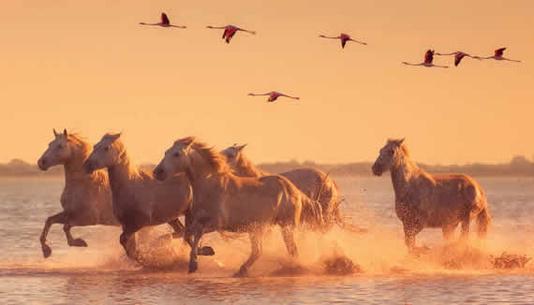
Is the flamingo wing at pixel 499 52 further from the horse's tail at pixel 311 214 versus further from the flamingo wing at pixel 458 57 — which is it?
the horse's tail at pixel 311 214

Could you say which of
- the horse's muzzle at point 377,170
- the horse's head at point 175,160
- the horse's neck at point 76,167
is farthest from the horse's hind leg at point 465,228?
the horse's neck at point 76,167

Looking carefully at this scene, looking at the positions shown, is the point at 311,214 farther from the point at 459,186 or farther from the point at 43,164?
the point at 43,164

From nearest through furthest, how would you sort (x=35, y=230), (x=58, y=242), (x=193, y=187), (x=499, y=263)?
(x=193, y=187)
(x=499, y=263)
(x=58, y=242)
(x=35, y=230)

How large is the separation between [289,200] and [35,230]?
67.9 ft

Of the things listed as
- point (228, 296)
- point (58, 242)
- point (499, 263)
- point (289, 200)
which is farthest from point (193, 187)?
point (58, 242)

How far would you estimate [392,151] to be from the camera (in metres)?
23.4

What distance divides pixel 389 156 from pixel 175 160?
12.8 feet

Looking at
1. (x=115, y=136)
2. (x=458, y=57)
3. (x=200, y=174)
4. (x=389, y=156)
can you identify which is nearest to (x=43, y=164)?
(x=115, y=136)

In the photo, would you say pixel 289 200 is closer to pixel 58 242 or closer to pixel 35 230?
pixel 58 242

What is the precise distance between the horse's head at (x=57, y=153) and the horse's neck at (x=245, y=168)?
284 centimetres

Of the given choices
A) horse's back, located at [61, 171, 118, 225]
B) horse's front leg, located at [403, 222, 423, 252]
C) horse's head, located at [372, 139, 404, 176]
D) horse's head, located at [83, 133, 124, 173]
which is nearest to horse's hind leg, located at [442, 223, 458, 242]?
horse's front leg, located at [403, 222, 423, 252]

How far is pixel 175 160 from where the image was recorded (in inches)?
844

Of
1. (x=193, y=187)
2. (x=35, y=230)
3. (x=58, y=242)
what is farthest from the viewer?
(x=35, y=230)

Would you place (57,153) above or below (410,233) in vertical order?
above
